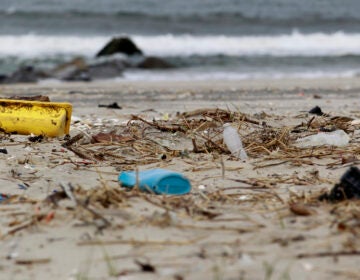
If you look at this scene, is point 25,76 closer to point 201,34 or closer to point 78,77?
point 78,77

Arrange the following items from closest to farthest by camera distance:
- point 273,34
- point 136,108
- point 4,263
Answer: point 4,263 < point 136,108 < point 273,34

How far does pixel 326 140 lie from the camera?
412cm

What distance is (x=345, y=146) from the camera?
4031 millimetres

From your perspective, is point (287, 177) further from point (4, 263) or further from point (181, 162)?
point (4, 263)

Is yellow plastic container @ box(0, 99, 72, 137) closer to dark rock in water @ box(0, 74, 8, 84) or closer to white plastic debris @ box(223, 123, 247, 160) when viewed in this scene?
white plastic debris @ box(223, 123, 247, 160)

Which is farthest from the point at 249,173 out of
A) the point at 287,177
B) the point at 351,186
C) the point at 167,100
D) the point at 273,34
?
the point at 273,34

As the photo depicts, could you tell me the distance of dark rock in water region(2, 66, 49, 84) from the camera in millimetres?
11711

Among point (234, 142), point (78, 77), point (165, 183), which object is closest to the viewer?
point (165, 183)

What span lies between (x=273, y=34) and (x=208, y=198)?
18650 millimetres

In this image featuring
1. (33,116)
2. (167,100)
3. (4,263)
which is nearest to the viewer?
(4,263)

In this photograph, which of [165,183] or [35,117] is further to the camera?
[35,117]

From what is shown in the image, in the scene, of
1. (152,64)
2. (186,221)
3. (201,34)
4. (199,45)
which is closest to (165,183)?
(186,221)

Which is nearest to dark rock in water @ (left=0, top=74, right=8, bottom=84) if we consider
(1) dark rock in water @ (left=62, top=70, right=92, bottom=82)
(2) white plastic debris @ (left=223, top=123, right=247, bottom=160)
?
(1) dark rock in water @ (left=62, top=70, right=92, bottom=82)

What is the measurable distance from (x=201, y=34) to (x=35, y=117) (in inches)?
661
